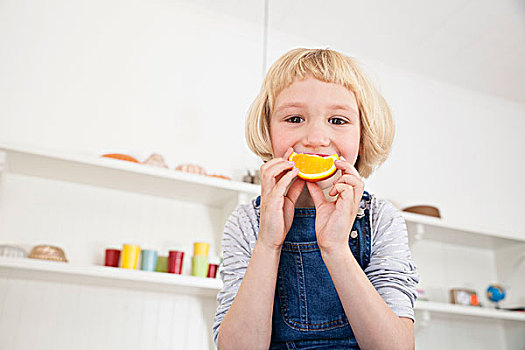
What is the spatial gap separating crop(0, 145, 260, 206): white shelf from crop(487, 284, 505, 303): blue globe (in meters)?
1.41

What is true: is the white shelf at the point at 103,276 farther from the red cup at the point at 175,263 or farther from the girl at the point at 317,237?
the girl at the point at 317,237

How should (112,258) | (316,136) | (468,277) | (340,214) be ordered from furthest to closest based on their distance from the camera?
(468,277) < (112,258) < (316,136) < (340,214)

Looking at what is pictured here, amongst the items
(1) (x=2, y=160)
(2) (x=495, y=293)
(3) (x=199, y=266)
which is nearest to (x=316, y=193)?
(3) (x=199, y=266)

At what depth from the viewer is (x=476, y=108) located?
3.19 m

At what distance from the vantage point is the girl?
73 centimetres

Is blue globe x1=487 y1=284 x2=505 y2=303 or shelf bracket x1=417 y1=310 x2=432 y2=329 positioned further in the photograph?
blue globe x1=487 y1=284 x2=505 y2=303

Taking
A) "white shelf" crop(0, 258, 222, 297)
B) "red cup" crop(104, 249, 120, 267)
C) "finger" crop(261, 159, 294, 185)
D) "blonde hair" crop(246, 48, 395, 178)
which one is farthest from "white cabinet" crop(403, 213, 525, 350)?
"finger" crop(261, 159, 294, 185)

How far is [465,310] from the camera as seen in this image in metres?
2.28

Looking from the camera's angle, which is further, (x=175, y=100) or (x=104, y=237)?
(x=175, y=100)

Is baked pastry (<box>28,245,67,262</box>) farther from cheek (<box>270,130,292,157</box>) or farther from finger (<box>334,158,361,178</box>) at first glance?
finger (<box>334,158,361,178</box>)

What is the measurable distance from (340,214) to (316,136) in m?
0.16

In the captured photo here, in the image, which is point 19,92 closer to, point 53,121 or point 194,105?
point 53,121

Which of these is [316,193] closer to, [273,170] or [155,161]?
[273,170]

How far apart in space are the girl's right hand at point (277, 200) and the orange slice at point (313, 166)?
2cm
